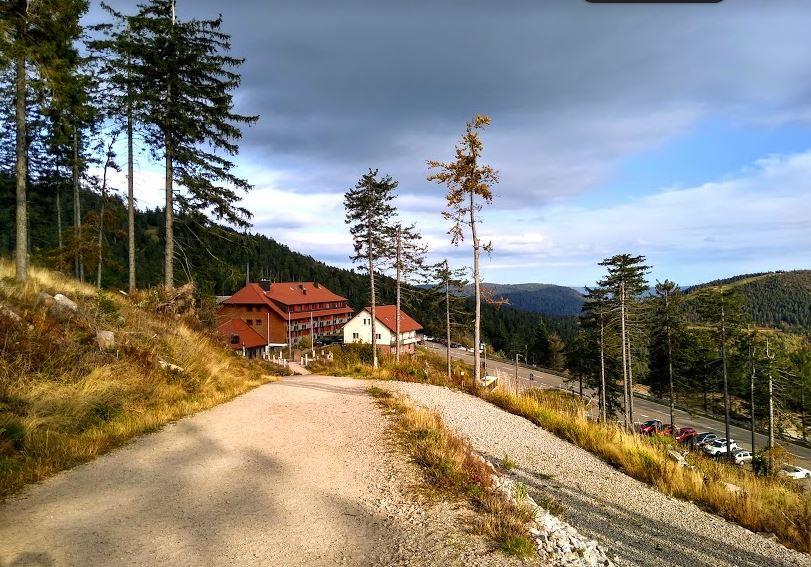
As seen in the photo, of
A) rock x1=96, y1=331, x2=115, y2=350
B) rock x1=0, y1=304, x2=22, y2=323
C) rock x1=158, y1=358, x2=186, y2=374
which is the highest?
rock x1=0, y1=304, x2=22, y2=323

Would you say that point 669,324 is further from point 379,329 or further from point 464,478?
point 464,478

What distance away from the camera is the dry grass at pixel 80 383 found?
19.5 ft

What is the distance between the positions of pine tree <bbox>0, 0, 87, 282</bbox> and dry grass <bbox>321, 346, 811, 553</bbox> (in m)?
16.3

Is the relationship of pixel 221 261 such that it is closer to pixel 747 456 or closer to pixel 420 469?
pixel 420 469

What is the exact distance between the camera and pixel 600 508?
634 cm

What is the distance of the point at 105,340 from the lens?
952 centimetres

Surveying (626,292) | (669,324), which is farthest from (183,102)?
(669,324)

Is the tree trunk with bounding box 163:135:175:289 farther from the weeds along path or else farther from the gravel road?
the gravel road

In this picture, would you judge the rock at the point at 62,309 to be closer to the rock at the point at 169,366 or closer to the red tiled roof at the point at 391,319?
the rock at the point at 169,366

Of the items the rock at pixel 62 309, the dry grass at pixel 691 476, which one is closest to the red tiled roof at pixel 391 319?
the dry grass at pixel 691 476

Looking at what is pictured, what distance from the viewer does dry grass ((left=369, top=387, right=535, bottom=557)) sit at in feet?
13.7

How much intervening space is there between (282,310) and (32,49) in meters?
55.1

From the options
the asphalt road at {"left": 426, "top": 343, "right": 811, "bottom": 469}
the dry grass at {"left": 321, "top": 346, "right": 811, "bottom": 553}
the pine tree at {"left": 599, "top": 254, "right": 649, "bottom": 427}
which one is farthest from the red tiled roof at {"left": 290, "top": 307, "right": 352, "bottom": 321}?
the dry grass at {"left": 321, "top": 346, "right": 811, "bottom": 553}

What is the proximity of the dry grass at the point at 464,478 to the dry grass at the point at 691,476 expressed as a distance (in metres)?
4.04
